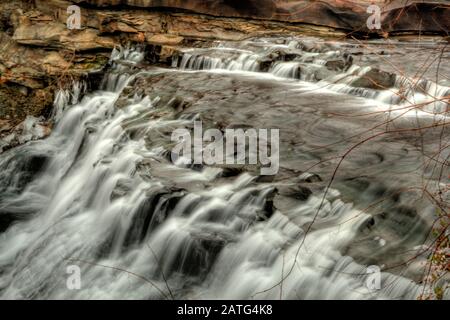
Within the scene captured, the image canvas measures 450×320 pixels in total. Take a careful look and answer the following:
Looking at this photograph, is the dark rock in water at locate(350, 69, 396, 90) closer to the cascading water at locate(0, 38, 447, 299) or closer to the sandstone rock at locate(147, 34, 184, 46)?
the cascading water at locate(0, 38, 447, 299)

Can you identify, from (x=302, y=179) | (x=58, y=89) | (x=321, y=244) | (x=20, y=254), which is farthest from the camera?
(x=58, y=89)

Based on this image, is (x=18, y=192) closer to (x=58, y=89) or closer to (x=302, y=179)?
(x=58, y=89)

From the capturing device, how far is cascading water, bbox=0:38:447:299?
4.41m

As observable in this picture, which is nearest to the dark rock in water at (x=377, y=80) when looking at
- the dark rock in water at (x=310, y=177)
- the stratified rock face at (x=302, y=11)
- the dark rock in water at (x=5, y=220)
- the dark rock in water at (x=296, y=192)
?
the stratified rock face at (x=302, y=11)

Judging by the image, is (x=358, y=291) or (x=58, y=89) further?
(x=58, y=89)

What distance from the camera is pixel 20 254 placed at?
6.32 m

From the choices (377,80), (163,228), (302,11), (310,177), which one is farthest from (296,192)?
(302,11)

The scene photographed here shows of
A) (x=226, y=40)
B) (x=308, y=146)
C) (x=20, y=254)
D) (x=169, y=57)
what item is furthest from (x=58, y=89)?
(x=308, y=146)

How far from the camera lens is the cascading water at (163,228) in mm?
4410

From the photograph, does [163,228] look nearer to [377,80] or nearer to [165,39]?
[377,80]

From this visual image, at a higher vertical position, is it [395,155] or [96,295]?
[395,155]

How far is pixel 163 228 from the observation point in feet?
17.6
